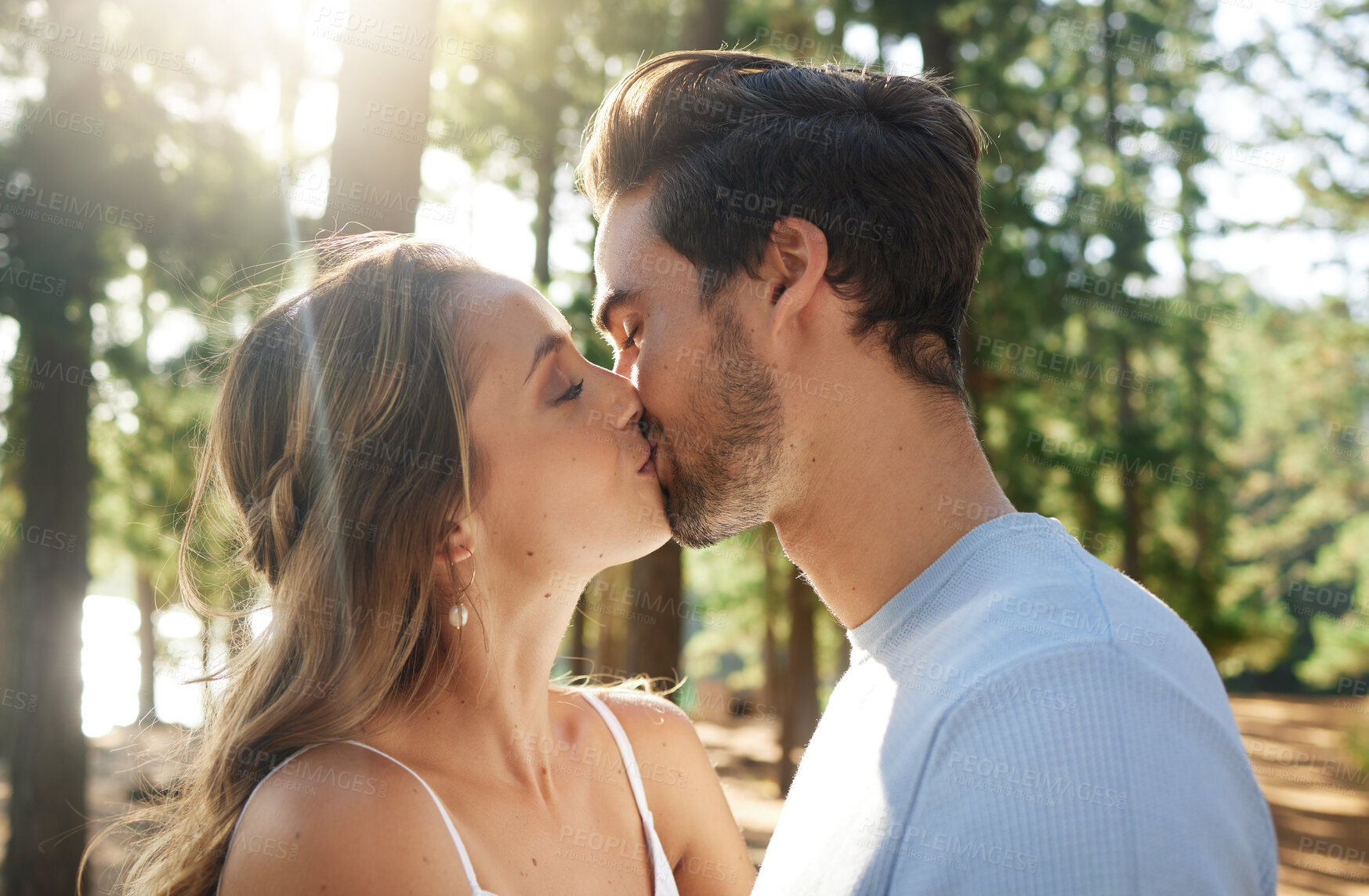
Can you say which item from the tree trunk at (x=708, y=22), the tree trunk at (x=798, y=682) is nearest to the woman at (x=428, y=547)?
the tree trunk at (x=708, y=22)

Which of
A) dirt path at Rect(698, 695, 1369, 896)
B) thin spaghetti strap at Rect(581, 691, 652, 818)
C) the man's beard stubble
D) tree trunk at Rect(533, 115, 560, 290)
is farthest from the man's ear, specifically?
tree trunk at Rect(533, 115, 560, 290)

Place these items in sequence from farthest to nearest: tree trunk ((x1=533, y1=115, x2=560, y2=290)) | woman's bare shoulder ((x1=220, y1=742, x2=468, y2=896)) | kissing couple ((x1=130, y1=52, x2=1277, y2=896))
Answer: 1. tree trunk ((x1=533, y1=115, x2=560, y2=290))
2. kissing couple ((x1=130, y1=52, x2=1277, y2=896))
3. woman's bare shoulder ((x1=220, y1=742, x2=468, y2=896))

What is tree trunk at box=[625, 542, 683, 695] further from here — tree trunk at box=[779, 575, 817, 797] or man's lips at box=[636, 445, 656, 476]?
man's lips at box=[636, 445, 656, 476]

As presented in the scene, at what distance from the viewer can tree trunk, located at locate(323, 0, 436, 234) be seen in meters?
4.04

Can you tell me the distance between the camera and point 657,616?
949 cm

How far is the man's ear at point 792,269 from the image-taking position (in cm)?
244

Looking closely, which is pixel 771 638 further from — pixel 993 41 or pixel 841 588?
pixel 841 588

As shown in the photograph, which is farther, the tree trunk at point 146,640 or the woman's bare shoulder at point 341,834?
the tree trunk at point 146,640

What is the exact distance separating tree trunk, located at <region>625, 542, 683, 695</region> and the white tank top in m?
6.38

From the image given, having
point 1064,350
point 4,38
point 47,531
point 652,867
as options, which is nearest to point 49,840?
point 47,531

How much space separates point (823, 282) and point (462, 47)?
34.4 ft

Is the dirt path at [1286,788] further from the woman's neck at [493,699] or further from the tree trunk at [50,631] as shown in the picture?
the woman's neck at [493,699]

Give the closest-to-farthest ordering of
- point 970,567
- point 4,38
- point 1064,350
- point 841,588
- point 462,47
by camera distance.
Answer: point 970,567 < point 841,588 < point 4,38 < point 462,47 < point 1064,350

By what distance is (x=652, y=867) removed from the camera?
267 centimetres
